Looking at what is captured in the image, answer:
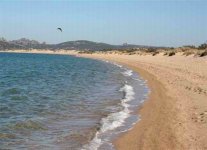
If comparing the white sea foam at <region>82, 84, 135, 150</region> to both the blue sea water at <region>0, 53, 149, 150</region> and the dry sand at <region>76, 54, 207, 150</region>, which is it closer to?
the blue sea water at <region>0, 53, 149, 150</region>

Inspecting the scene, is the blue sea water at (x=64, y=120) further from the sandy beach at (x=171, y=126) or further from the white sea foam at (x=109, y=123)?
the sandy beach at (x=171, y=126)

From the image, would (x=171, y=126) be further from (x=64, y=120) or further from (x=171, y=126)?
(x=64, y=120)

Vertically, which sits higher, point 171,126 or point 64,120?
point 171,126

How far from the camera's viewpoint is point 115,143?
10078mm

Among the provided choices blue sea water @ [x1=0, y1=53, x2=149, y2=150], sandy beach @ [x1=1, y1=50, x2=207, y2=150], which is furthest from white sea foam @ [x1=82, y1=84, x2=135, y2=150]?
sandy beach @ [x1=1, y1=50, x2=207, y2=150]

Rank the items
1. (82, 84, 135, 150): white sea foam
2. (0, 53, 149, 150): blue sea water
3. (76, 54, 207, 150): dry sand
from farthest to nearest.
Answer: (0, 53, 149, 150): blue sea water
(82, 84, 135, 150): white sea foam
(76, 54, 207, 150): dry sand

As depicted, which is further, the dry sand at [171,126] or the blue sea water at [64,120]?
the blue sea water at [64,120]

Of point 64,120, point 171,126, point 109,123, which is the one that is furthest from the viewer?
point 64,120

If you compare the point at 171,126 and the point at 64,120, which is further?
the point at 64,120

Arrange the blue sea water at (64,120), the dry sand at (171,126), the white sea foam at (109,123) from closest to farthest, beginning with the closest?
the dry sand at (171,126) < the white sea foam at (109,123) < the blue sea water at (64,120)

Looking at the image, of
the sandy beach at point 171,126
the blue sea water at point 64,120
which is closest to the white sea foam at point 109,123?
the blue sea water at point 64,120

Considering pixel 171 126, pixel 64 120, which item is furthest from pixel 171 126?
pixel 64 120

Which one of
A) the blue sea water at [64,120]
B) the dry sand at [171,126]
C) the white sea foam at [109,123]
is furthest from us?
the blue sea water at [64,120]

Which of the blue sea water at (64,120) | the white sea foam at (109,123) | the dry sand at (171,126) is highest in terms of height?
the dry sand at (171,126)
